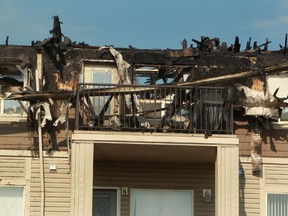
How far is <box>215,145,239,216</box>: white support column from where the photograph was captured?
46.2ft

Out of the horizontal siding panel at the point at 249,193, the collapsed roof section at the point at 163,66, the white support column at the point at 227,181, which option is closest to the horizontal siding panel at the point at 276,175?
the horizontal siding panel at the point at 249,193

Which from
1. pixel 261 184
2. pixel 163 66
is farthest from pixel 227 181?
pixel 163 66

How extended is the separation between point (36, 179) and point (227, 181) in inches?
158

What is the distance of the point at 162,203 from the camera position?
15945mm

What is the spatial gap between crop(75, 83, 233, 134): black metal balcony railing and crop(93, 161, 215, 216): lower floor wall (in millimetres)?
1186

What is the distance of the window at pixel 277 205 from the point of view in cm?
1582

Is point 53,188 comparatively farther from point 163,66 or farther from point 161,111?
point 163,66

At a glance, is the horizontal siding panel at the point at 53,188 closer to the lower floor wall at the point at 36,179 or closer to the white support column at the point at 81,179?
the lower floor wall at the point at 36,179

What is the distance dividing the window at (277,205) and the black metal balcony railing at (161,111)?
7.12 feet

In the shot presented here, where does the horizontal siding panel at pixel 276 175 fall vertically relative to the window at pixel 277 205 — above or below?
above

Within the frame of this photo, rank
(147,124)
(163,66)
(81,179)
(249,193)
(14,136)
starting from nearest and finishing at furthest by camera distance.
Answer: (81,179) → (147,124) → (14,136) → (249,193) → (163,66)

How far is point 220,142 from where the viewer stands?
14344 mm

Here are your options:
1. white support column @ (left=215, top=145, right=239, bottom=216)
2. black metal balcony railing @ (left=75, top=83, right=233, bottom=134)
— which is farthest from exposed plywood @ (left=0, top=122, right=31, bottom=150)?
white support column @ (left=215, top=145, right=239, bottom=216)

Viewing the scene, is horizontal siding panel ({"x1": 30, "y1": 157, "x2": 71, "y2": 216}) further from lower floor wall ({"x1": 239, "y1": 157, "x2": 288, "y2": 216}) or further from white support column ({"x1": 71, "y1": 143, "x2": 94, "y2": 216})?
lower floor wall ({"x1": 239, "y1": 157, "x2": 288, "y2": 216})
